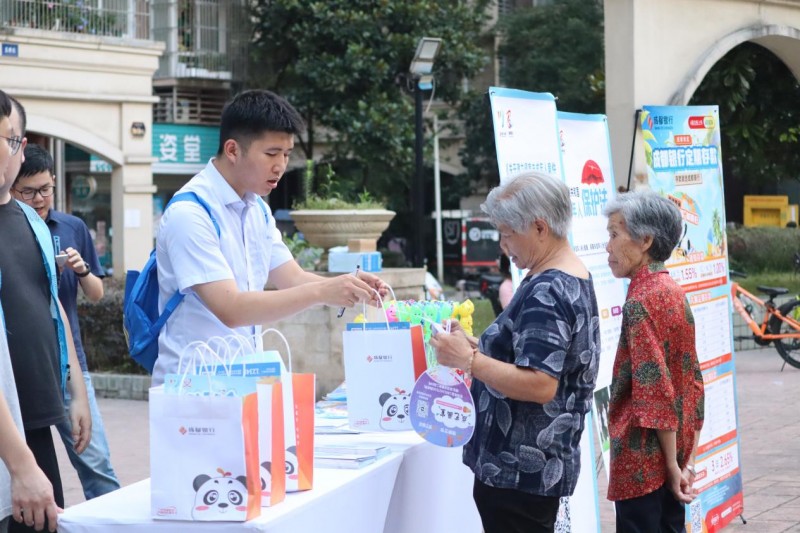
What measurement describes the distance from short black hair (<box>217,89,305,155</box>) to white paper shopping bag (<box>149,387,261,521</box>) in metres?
0.96

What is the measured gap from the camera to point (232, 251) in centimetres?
338

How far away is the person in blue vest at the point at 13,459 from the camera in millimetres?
2678

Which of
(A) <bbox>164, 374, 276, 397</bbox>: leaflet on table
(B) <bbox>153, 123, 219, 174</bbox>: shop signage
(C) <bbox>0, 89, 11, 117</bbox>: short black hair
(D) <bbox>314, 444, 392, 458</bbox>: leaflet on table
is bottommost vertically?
(D) <bbox>314, 444, 392, 458</bbox>: leaflet on table

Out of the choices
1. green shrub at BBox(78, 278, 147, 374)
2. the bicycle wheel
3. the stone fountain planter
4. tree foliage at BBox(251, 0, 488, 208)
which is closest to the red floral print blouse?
the stone fountain planter

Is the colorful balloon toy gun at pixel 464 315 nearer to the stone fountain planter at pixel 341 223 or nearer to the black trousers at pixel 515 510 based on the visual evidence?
the black trousers at pixel 515 510

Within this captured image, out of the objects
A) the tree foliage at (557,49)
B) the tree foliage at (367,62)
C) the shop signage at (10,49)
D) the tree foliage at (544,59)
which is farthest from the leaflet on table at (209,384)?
the tree foliage at (557,49)

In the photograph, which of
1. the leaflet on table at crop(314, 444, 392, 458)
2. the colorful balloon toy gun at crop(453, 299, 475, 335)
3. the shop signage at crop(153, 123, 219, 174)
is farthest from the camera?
the shop signage at crop(153, 123, 219, 174)

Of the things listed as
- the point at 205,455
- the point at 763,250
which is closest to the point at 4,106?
the point at 205,455

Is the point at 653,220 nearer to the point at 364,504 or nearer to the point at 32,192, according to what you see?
the point at 364,504

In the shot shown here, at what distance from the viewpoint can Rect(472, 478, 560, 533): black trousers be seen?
A: 3197mm

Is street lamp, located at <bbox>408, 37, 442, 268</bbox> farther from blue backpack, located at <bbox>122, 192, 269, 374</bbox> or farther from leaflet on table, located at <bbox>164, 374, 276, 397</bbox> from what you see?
leaflet on table, located at <bbox>164, 374, 276, 397</bbox>

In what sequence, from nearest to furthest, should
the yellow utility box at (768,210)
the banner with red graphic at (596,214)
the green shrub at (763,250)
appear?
the banner with red graphic at (596,214) → the green shrub at (763,250) → the yellow utility box at (768,210)

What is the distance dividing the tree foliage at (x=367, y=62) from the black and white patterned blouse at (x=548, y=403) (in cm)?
1960

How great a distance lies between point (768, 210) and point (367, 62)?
12.0m
